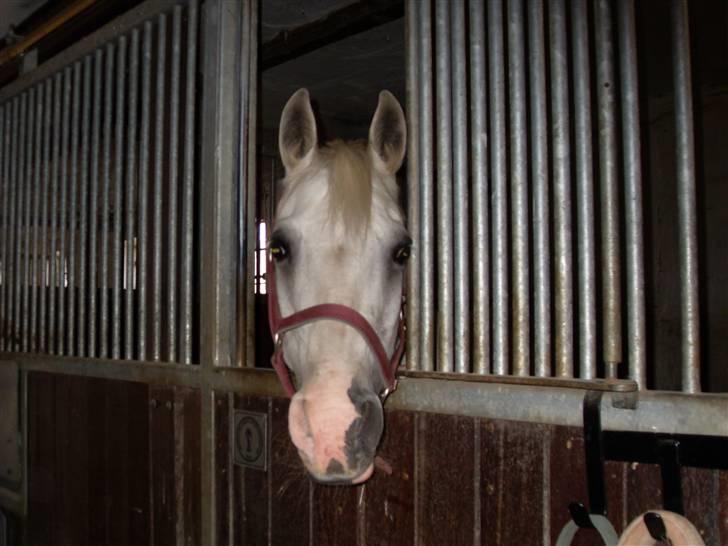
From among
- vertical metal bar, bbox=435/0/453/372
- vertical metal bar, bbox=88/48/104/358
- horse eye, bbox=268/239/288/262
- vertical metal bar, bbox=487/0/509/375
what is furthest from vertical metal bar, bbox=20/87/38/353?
vertical metal bar, bbox=487/0/509/375

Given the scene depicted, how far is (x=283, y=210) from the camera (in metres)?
1.62

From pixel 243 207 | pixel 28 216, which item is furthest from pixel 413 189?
pixel 28 216

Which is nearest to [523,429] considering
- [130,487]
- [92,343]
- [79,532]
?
[130,487]

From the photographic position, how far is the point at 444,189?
1440mm

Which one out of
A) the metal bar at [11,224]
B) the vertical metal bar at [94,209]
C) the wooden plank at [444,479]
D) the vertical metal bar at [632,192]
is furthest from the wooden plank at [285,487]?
the metal bar at [11,224]

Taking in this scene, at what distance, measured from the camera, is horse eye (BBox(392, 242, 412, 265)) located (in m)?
1.47

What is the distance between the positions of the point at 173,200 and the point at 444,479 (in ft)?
4.18

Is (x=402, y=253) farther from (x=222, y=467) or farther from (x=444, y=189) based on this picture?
(x=222, y=467)

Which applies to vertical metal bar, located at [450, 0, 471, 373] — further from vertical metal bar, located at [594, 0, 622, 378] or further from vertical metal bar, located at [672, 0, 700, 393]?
vertical metal bar, located at [672, 0, 700, 393]

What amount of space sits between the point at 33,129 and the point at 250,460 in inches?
75.9

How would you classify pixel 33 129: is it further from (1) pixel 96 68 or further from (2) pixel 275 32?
(2) pixel 275 32

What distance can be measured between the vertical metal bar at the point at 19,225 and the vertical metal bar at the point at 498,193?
2300 millimetres

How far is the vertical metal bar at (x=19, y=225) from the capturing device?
106 inches

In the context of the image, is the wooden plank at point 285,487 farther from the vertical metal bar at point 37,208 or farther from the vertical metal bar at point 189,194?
the vertical metal bar at point 37,208
